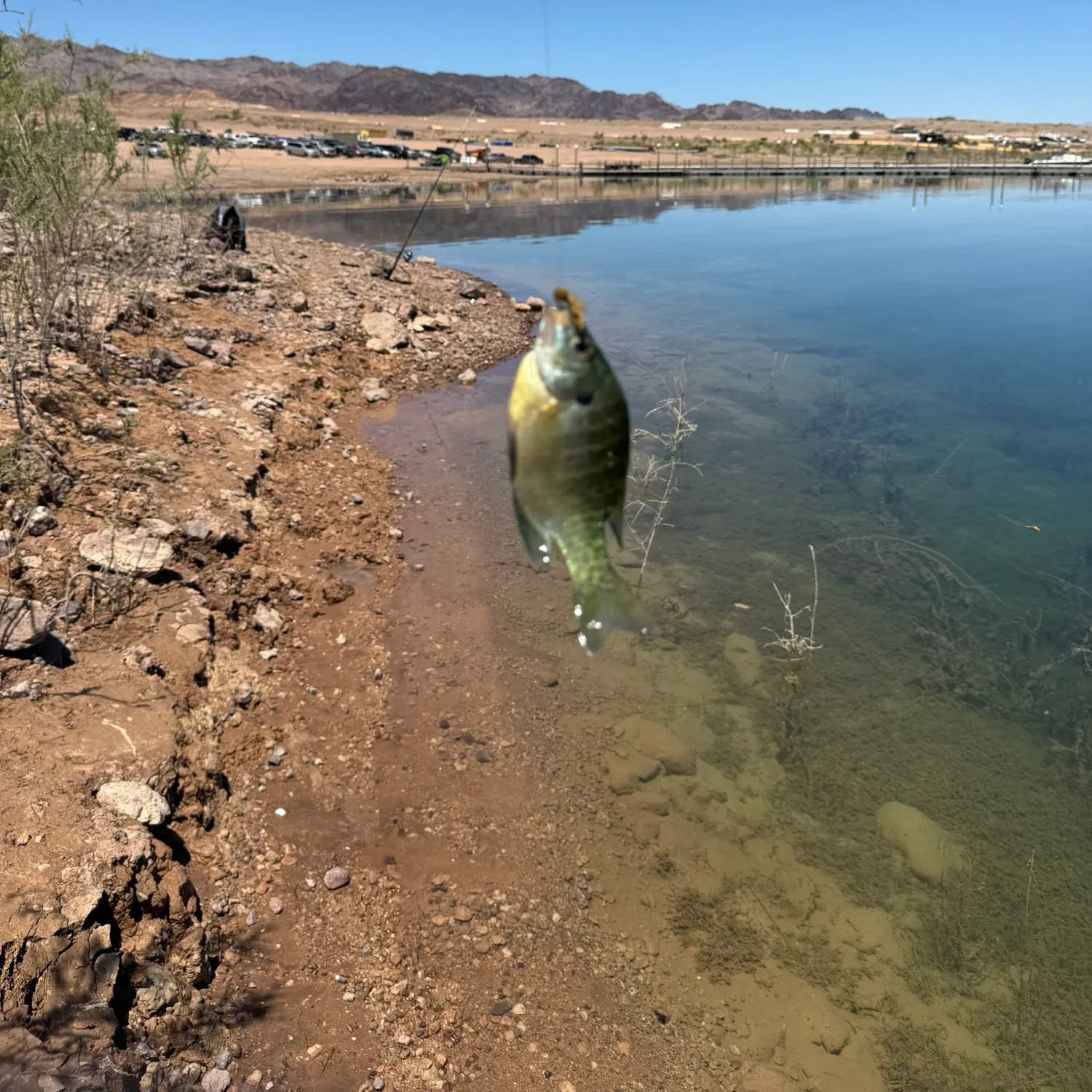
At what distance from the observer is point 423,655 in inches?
283

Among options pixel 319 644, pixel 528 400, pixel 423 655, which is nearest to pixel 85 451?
pixel 319 644

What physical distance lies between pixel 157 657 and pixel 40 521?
5.14 feet

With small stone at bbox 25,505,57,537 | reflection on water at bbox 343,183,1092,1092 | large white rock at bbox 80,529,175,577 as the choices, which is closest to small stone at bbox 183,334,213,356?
reflection on water at bbox 343,183,1092,1092

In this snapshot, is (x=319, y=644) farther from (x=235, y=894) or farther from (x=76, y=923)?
(x=76, y=923)

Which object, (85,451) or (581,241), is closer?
(85,451)

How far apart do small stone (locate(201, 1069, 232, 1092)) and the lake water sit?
132 inches

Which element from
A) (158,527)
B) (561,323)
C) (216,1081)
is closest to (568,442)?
(561,323)

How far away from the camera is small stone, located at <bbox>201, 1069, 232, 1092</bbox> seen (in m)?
3.58

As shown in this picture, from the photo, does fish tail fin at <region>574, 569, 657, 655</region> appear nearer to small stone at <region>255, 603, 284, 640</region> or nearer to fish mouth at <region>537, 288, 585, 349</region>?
fish mouth at <region>537, 288, 585, 349</region>

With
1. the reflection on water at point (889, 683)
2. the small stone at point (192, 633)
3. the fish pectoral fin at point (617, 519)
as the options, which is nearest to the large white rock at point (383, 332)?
the reflection on water at point (889, 683)

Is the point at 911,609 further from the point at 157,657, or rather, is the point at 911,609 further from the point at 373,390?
the point at 373,390

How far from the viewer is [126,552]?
635cm

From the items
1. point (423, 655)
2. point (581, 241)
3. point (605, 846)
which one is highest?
point (581, 241)

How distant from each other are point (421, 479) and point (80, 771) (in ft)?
22.1
